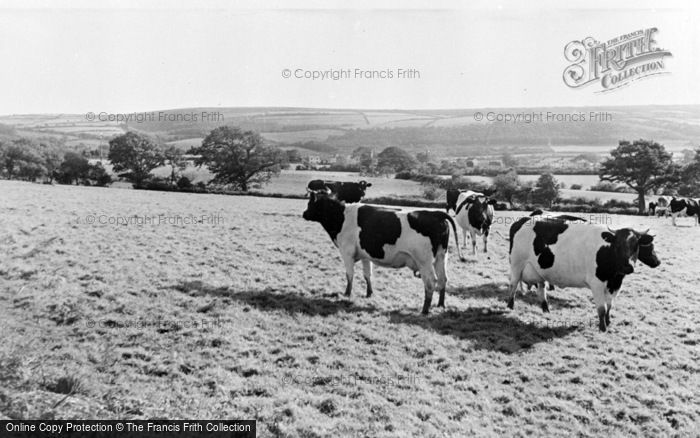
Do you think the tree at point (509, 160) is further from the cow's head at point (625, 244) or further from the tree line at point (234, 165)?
the cow's head at point (625, 244)

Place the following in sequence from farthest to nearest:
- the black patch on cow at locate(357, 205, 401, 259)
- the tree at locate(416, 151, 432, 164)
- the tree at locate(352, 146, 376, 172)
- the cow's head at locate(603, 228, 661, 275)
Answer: the tree at locate(416, 151, 432, 164), the tree at locate(352, 146, 376, 172), the black patch on cow at locate(357, 205, 401, 259), the cow's head at locate(603, 228, 661, 275)

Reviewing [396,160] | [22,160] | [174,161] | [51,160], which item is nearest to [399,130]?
[396,160]

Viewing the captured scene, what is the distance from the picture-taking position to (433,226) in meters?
8.85

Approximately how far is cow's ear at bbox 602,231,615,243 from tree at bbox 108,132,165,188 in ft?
98.9

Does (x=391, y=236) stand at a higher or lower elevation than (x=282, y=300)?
higher

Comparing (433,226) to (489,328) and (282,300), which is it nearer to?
(489,328)

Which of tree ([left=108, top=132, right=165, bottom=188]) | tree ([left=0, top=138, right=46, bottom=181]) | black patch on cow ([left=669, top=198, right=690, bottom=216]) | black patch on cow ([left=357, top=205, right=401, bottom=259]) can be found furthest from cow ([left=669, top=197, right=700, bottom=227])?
tree ([left=0, top=138, right=46, bottom=181])

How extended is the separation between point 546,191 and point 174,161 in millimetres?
26002

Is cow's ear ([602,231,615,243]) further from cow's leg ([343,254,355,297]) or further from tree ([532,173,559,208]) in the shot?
tree ([532,173,559,208])

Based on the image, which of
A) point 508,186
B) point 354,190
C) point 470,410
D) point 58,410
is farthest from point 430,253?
point 508,186

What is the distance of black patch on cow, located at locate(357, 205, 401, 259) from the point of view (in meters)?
9.06

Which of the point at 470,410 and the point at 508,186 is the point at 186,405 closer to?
the point at 470,410

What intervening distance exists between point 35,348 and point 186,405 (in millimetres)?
2931

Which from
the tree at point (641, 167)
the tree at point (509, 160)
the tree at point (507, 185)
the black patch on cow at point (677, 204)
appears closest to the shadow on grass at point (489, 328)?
the black patch on cow at point (677, 204)
